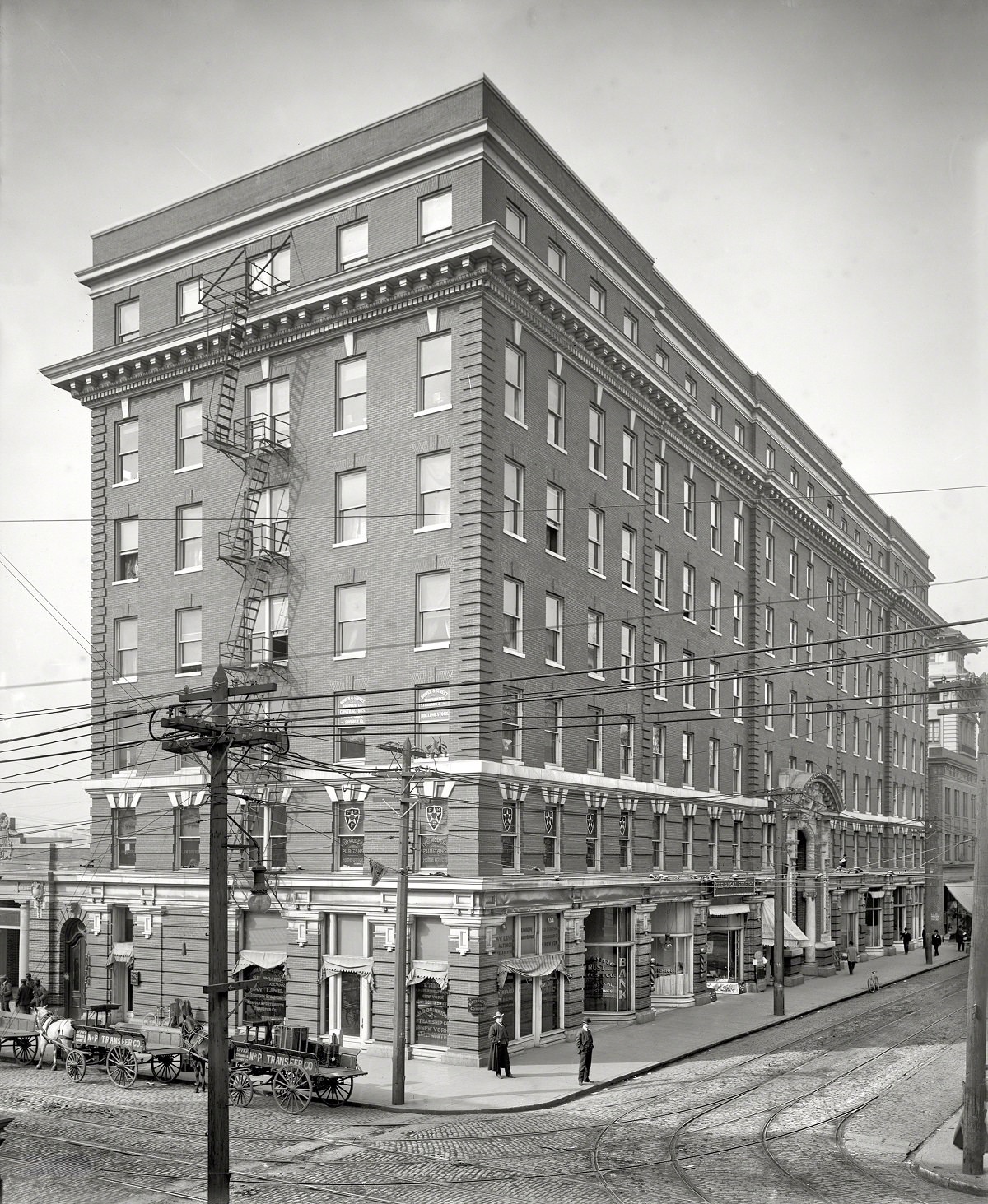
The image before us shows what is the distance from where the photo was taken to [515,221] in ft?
123

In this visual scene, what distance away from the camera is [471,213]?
116ft

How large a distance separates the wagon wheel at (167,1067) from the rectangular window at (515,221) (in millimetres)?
24423

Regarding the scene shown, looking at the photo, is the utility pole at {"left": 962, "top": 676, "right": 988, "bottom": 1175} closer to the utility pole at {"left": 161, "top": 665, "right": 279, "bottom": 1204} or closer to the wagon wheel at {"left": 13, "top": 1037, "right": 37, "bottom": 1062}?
the utility pole at {"left": 161, "top": 665, "right": 279, "bottom": 1204}

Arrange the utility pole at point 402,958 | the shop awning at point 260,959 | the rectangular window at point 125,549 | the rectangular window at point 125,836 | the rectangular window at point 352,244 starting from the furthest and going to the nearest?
the rectangular window at point 125,549 → the rectangular window at point 125,836 → the rectangular window at point 352,244 → the shop awning at point 260,959 → the utility pole at point 402,958

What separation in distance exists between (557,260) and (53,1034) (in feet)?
89.7

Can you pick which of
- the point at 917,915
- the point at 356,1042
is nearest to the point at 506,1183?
the point at 356,1042

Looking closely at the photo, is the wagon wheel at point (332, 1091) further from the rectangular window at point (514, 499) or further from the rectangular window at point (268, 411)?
the rectangular window at point (268, 411)

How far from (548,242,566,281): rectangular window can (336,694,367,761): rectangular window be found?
49.1ft

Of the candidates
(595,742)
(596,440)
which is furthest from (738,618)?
(595,742)

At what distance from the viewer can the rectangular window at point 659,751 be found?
45438 mm

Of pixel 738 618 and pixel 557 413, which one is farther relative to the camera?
pixel 738 618

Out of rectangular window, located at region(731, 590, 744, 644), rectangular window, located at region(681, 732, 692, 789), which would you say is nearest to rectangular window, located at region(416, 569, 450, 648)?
rectangular window, located at region(681, 732, 692, 789)

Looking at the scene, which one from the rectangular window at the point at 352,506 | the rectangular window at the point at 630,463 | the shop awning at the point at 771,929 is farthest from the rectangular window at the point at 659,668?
the shop awning at the point at 771,929

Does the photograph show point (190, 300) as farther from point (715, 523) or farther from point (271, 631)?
point (715, 523)
